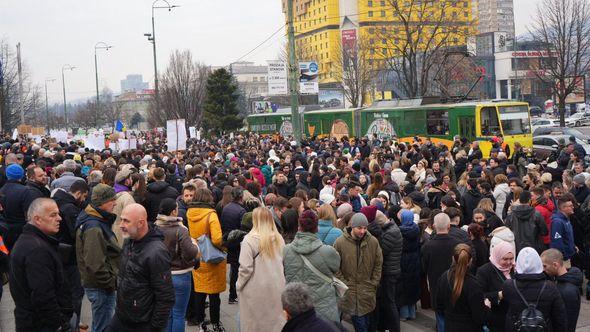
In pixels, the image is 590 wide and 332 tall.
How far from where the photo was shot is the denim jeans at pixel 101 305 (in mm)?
7020

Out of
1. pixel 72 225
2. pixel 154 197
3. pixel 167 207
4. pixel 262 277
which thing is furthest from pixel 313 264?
pixel 154 197

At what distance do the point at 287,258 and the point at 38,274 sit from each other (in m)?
2.33

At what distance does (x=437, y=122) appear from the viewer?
31172 millimetres

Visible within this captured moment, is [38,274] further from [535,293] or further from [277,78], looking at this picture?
[277,78]

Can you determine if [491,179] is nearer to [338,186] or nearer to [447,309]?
[338,186]

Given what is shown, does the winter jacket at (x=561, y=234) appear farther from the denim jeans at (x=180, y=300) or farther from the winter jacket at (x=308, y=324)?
the winter jacket at (x=308, y=324)

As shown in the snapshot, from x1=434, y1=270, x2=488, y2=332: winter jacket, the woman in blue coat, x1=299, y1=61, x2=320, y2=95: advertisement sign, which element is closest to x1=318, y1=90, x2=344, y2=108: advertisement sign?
x1=299, y1=61, x2=320, y2=95: advertisement sign

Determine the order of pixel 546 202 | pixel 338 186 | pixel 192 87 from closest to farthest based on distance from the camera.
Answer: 1. pixel 546 202
2. pixel 338 186
3. pixel 192 87

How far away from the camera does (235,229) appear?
28.4 ft

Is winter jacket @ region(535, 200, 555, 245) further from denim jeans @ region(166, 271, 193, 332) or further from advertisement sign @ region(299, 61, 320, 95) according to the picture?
advertisement sign @ region(299, 61, 320, 95)

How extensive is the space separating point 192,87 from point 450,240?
47.2 m

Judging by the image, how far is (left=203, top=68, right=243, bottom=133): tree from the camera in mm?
49219

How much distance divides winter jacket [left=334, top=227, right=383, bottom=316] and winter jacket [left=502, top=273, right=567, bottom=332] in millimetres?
1910

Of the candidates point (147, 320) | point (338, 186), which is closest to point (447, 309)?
point (147, 320)
